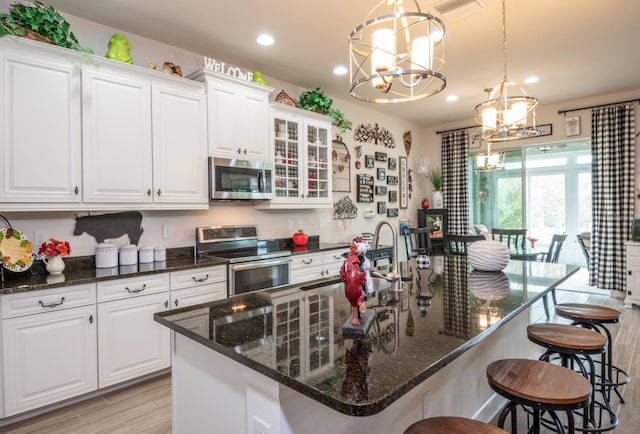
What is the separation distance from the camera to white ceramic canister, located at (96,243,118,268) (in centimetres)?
288

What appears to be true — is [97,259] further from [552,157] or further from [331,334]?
[552,157]

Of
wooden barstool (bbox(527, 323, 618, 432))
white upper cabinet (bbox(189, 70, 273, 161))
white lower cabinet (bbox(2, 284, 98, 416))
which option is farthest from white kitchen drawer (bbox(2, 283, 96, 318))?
wooden barstool (bbox(527, 323, 618, 432))

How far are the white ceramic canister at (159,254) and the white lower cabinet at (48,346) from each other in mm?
699

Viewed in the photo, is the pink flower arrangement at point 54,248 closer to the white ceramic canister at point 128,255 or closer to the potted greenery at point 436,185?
the white ceramic canister at point 128,255

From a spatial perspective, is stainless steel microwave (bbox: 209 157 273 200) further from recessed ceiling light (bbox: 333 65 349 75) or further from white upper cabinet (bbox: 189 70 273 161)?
recessed ceiling light (bbox: 333 65 349 75)

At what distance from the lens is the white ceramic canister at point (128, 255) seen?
297 centimetres

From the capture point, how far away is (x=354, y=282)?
1272 millimetres

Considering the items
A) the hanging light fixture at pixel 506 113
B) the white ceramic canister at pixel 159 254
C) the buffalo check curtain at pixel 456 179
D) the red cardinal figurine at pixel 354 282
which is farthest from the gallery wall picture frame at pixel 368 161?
the red cardinal figurine at pixel 354 282

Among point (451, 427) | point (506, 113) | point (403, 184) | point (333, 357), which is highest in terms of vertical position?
point (506, 113)

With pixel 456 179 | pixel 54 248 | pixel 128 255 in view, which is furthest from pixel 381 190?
pixel 54 248

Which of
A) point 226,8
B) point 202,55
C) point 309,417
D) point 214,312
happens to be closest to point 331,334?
point 309,417

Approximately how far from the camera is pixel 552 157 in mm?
8219

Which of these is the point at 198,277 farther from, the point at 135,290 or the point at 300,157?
the point at 300,157

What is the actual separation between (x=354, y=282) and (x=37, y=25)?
108 inches
